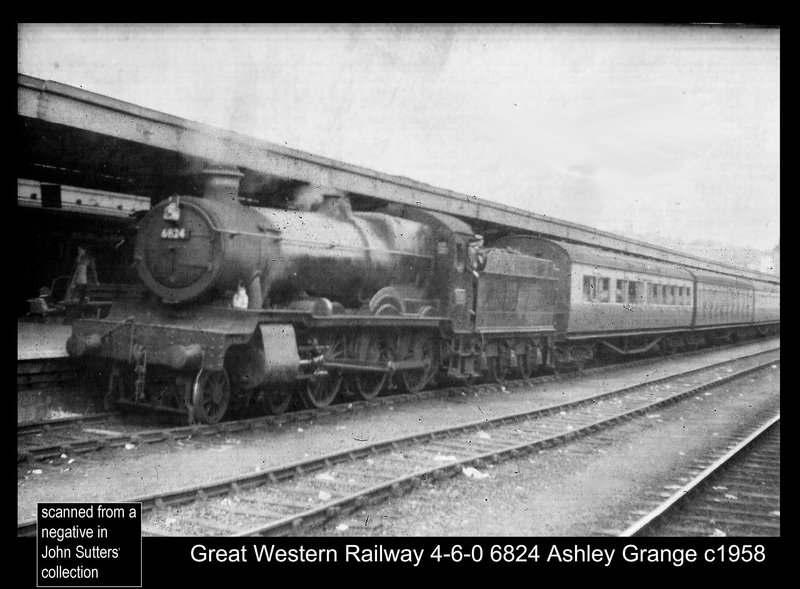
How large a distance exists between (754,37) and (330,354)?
6.79 m

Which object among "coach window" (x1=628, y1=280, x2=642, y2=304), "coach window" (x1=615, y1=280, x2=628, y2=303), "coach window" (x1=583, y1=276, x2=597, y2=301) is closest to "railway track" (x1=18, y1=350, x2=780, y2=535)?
"coach window" (x1=583, y1=276, x2=597, y2=301)

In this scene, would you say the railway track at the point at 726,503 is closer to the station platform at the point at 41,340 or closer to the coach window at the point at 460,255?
the coach window at the point at 460,255

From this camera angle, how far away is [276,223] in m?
9.61

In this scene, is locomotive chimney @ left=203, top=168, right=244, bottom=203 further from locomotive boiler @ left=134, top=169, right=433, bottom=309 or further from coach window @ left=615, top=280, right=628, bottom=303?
coach window @ left=615, top=280, right=628, bottom=303

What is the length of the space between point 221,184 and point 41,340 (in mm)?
4780

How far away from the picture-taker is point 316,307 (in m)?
9.82

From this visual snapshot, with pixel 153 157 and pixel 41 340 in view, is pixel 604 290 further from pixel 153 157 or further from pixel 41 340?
pixel 41 340

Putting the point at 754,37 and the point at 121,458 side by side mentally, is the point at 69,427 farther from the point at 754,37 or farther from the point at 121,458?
the point at 754,37

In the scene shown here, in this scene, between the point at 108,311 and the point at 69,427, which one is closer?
the point at 69,427

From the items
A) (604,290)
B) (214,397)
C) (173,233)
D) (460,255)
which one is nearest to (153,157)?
(173,233)

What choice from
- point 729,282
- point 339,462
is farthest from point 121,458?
point 729,282

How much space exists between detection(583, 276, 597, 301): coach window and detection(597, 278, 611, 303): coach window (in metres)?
0.30

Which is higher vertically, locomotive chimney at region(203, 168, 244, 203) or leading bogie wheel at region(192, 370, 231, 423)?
locomotive chimney at region(203, 168, 244, 203)

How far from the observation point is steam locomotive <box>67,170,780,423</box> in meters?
8.77
